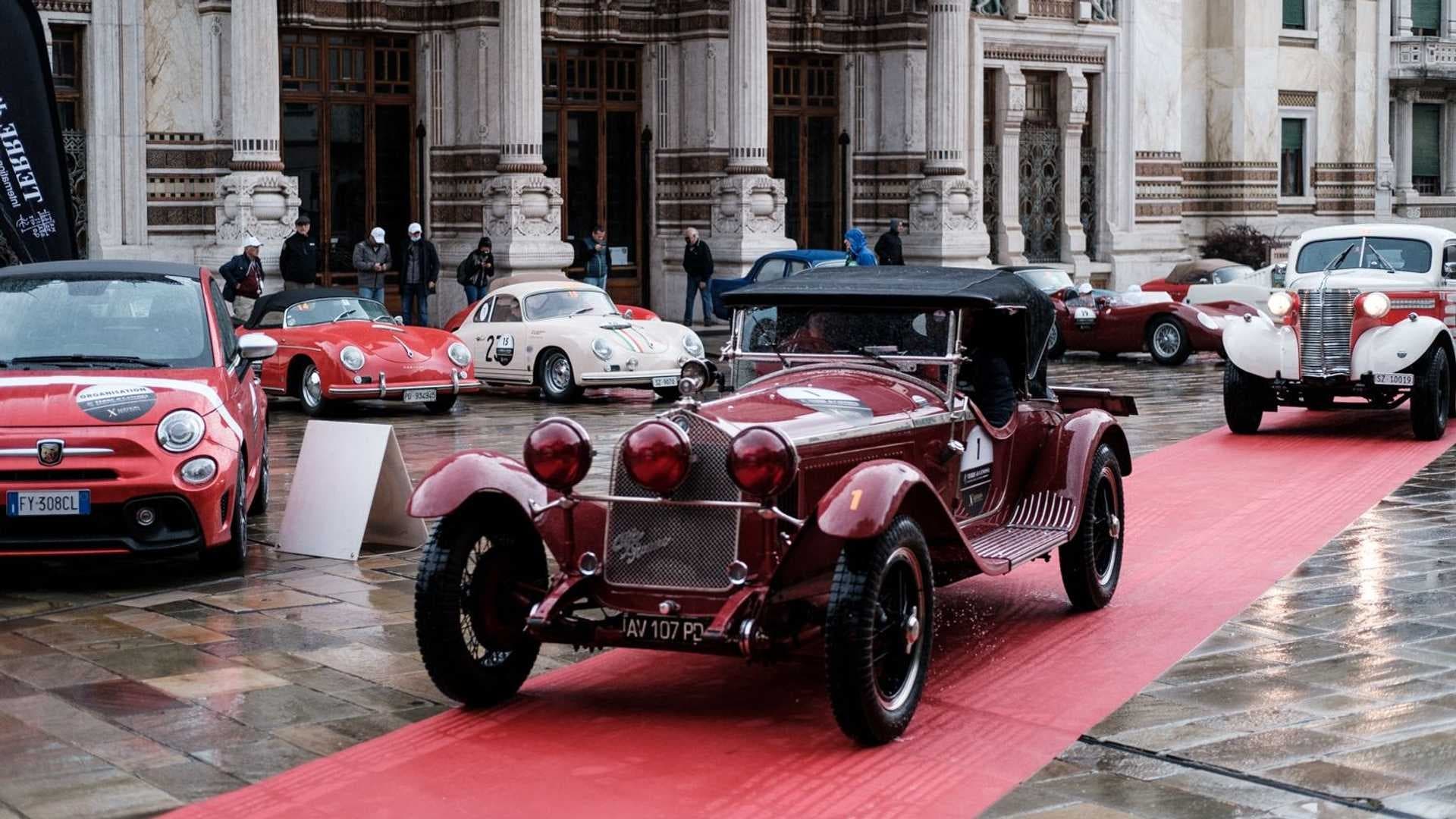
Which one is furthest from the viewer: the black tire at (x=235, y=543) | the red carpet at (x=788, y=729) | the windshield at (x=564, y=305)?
the windshield at (x=564, y=305)

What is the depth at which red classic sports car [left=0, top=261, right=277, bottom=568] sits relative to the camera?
29.0ft

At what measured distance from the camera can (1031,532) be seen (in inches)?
327

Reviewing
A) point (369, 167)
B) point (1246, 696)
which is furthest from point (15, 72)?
point (369, 167)

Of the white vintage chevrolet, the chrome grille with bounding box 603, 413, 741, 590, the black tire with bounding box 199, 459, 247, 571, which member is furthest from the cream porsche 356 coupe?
the chrome grille with bounding box 603, 413, 741, 590

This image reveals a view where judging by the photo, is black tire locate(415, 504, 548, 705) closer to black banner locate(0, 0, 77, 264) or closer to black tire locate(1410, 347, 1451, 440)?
black banner locate(0, 0, 77, 264)

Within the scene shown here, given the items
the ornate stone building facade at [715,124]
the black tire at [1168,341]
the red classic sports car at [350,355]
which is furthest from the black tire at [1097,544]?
the ornate stone building facade at [715,124]

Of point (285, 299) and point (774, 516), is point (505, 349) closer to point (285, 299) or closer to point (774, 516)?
point (285, 299)

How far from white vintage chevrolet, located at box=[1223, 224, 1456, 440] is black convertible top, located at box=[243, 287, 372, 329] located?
8.46m

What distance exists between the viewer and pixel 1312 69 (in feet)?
132

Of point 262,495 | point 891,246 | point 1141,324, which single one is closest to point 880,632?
point 262,495

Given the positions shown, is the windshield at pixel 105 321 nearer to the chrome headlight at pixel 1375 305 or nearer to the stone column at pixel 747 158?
the chrome headlight at pixel 1375 305

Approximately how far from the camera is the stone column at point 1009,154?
1324 inches

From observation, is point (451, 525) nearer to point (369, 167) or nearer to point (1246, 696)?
point (1246, 696)

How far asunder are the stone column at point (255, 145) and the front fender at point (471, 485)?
1677cm
